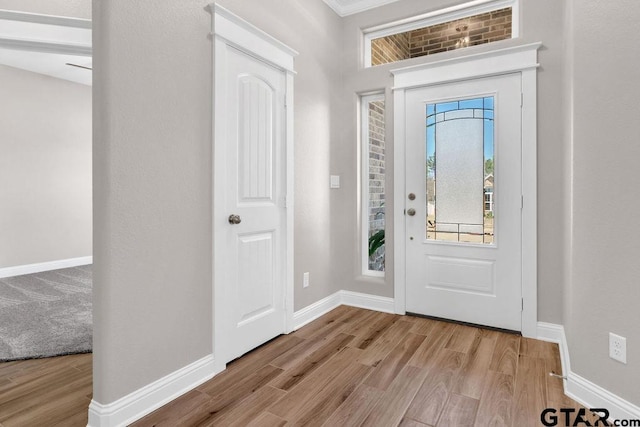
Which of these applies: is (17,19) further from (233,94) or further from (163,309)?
(163,309)

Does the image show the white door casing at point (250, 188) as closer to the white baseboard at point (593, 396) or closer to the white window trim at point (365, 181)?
the white window trim at point (365, 181)

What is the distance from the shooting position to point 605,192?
5.90 feet

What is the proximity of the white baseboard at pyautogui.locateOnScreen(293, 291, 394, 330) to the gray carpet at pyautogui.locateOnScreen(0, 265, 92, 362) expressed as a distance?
157 cm

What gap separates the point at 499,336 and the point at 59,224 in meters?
→ 5.96

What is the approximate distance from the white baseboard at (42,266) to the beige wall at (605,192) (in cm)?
627

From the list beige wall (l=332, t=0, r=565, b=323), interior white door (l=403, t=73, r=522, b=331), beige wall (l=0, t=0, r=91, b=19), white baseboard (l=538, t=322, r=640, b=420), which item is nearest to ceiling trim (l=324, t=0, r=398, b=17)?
beige wall (l=332, t=0, r=565, b=323)

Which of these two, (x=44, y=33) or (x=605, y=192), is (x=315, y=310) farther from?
(x=44, y=33)

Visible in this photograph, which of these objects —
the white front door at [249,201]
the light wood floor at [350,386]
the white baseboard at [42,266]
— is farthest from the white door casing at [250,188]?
the white baseboard at [42,266]

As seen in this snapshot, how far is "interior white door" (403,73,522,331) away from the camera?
2.88 m

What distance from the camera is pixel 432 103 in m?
3.18

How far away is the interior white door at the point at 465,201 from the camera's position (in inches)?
113

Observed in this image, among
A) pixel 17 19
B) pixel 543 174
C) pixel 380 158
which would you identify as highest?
pixel 17 19

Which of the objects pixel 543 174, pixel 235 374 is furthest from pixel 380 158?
pixel 235 374

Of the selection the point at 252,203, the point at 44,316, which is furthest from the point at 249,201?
the point at 44,316
